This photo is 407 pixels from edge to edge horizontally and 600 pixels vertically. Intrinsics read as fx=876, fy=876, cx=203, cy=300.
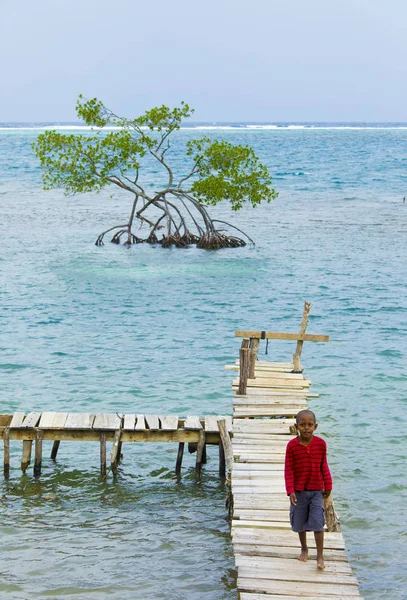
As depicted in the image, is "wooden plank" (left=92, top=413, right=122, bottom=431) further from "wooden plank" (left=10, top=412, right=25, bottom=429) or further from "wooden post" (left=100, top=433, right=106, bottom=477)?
"wooden plank" (left=10, top=412, right=25, bottom=429)

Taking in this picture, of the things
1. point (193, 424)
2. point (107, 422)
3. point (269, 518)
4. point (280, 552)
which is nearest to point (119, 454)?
point (107, 422)

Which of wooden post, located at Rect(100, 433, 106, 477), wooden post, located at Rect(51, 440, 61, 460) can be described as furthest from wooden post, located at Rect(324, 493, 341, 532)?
wooden post, located at Rect(51, 440, 61, 460)

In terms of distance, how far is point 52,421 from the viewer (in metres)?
14.9

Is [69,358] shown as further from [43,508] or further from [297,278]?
[297,278]

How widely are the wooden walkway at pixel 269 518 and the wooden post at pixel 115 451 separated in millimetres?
1981

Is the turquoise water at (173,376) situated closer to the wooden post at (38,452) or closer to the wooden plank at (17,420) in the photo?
the wooden post at (38,452)

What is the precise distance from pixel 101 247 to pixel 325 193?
30.7 meters

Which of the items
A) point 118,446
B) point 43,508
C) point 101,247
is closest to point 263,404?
point 118,446

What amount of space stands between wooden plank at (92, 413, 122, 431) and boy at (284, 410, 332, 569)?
5580 millimetres

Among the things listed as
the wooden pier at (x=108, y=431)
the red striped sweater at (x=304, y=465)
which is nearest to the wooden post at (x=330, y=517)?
the red striped sweater at (x=304, y=465)

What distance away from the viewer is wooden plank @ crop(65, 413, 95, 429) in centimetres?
1462

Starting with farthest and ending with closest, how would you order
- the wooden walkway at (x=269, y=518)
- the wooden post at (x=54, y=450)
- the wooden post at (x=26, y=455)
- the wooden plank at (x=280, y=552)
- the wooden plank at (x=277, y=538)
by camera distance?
the wooden post at (x=54, y=450) → the wooden post at (x=26, y=455) → the wooden plank at (x=277, y=538) → the wooden plank at (x=280, y=552) → the wooden walkway at (x=269, y=518)

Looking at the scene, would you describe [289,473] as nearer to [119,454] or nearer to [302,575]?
[302,575]

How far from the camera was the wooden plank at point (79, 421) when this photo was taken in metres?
14.6
